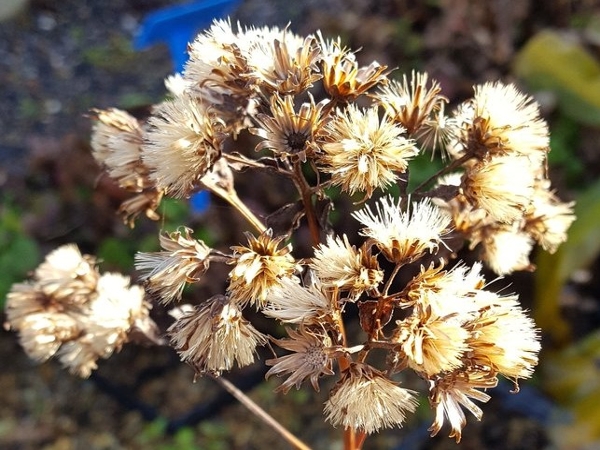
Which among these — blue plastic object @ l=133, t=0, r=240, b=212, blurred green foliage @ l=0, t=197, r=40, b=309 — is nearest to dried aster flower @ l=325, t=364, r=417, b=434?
blue plastic object @ l=133, t=0, r=240, b=212

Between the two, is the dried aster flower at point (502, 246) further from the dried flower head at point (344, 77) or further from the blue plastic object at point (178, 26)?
the blue plastic object at point (178, 26)

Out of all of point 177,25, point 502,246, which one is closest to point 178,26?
point 177,25

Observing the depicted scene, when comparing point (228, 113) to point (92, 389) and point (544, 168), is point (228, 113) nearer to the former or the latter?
point (544, 168)

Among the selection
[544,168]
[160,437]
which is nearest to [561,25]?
[160,437]

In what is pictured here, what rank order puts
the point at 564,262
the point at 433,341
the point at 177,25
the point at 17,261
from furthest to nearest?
the point at 17,261
the point at 564,262
the point at 177,25
the point at 433,341

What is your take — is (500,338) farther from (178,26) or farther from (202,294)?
(202,294)

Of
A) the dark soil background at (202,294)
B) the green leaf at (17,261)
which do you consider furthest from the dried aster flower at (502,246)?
the green leaf at (17,261)

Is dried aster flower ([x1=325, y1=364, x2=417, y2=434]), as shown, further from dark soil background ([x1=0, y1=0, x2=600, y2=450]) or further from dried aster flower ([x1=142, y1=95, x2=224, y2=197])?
dark soil background ([x1=0, y1=0, x2=600, y2=450])

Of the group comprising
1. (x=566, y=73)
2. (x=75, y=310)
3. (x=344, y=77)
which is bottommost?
(x=566, y=73)
